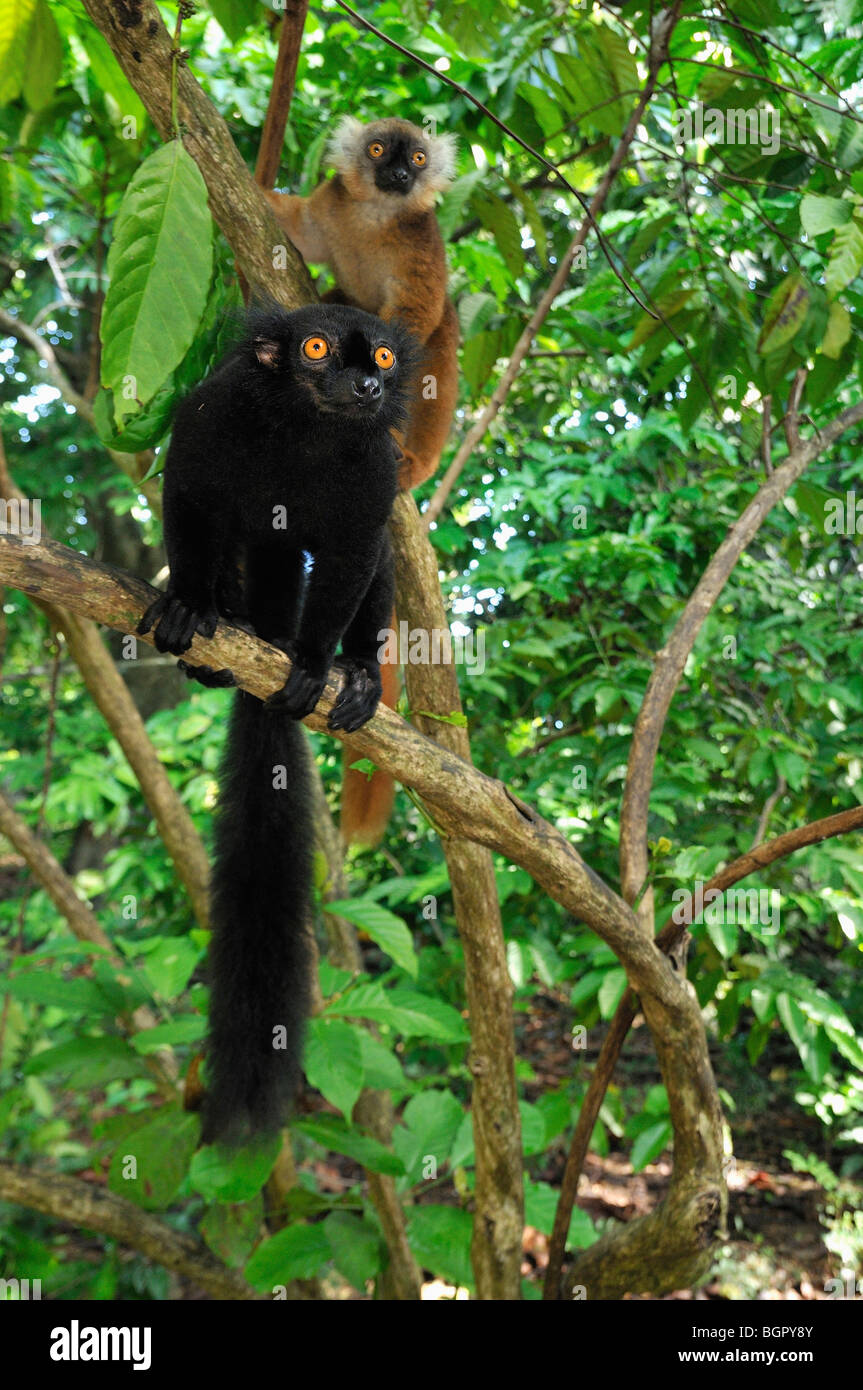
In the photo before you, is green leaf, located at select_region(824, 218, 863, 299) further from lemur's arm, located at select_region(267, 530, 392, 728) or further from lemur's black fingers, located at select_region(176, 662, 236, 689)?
lemur's black fingers, located at select_region(176, 662, 236, 689)

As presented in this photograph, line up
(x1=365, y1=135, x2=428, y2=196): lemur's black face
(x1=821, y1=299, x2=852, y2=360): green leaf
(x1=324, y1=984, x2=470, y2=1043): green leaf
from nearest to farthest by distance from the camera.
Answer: (x1=821, y1=299, x2=852, y2=360): green leaf < (x1=324, y1=984, x2=470, y2=1043): green leaf < (x1=365, y1=135, x2=428, y2=196): lemur's black face

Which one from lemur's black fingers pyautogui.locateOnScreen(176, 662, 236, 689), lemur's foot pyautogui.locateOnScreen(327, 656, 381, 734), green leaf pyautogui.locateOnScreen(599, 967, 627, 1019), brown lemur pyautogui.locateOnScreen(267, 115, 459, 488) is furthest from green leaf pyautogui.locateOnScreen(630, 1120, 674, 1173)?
brown lemur pyautogui.locateOnScreen(267, 115, 459, 488)

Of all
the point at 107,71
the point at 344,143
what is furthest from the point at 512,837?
the point at 344,143

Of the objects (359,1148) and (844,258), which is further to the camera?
(359,1148)

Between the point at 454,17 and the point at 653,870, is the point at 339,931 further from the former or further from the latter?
the point at 454,17

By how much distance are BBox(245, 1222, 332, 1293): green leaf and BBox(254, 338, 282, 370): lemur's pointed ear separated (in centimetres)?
193

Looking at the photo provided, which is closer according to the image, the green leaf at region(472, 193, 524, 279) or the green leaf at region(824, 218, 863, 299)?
the green leaf at region(824, 218, 863, 299)

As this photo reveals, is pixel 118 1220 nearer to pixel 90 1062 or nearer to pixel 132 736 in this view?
pixel 90 1062

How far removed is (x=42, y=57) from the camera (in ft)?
6.34

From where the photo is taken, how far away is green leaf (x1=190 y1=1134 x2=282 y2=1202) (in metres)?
2.25

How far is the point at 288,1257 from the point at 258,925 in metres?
0.77

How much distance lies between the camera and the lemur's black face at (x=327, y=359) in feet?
6.18

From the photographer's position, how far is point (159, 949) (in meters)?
2.70
